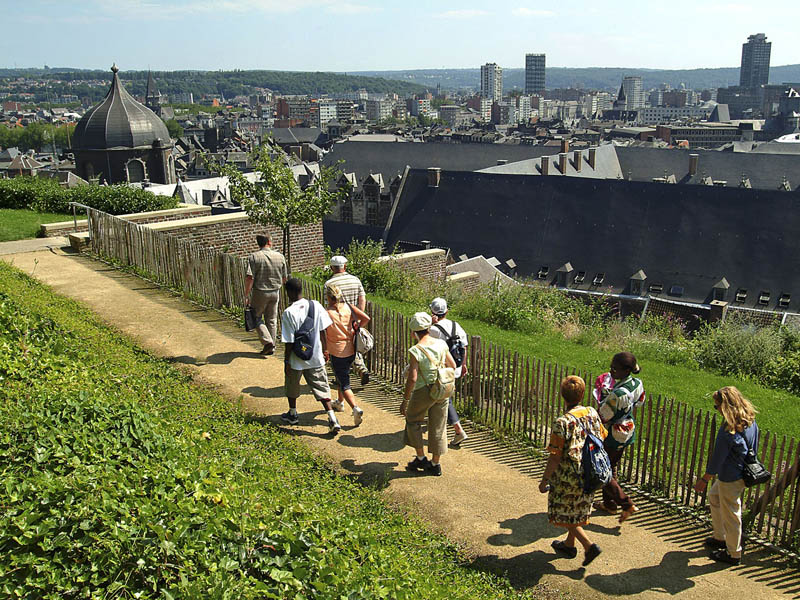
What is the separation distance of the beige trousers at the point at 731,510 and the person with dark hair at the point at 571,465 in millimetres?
1223

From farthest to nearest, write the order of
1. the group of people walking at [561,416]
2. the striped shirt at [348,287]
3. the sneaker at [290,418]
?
1. the striped shirt at [348,287]
2. the sneaker at [290,418]
3. the group of people walking at [561,416]

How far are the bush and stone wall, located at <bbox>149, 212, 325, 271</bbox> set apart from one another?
3.86 meters

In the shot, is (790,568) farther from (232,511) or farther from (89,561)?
(89,561)

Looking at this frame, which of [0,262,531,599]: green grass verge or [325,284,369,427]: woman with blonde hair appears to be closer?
[0,262,531,599]: green grass verge

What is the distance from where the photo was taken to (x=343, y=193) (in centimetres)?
1655

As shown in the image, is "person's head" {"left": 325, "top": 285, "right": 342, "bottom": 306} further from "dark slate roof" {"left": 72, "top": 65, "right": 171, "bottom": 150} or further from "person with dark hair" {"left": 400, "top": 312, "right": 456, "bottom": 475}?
"dark slate roof" {"left": 72, "top": 65, "right": 171, "bottom": 150}

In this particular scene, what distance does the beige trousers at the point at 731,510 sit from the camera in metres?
6.94

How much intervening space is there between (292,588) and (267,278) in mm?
7419

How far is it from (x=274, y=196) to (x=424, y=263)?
7.69 metres

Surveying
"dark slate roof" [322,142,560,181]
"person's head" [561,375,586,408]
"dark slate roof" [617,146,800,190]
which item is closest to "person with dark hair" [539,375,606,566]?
"person's head" [561,375,586,408]

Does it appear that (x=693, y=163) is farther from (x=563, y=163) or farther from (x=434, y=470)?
(x=434, y=470)

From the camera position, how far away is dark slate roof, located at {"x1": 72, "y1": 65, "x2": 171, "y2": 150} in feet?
230

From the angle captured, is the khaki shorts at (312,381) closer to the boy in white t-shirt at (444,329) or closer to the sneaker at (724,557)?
the boy in white t-shirt at (444,329)

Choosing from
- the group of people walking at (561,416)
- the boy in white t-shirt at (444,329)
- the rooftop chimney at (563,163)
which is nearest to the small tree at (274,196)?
the group of people walking at (561,416)
